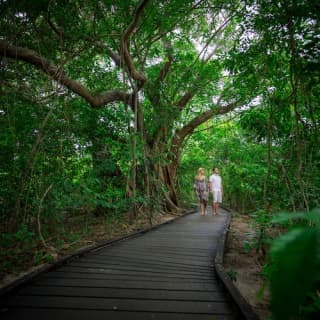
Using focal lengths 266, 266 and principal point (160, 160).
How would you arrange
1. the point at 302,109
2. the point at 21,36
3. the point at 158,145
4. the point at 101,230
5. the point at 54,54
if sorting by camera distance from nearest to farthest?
the point at 302,109, the point at 21,36, the point at 54,54, the point at 101,230, the point at 158,145

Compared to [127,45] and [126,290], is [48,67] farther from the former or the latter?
[126,290]

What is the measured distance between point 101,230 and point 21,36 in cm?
397

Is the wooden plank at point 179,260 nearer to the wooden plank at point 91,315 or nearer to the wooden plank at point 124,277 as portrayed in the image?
the wooden plank at point 124,277

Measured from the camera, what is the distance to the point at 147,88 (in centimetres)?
746

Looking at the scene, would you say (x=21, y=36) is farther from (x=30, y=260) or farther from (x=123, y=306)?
(x=123, y=306)

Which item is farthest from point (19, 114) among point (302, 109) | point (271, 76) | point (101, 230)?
point (302, 109)

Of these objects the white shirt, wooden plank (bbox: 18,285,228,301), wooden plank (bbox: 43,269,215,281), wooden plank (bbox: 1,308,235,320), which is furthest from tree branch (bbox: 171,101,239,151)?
wooden plank (bbox: 1,308,235,320)

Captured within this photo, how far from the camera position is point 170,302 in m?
2.13

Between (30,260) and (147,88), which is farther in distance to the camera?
(147,88)

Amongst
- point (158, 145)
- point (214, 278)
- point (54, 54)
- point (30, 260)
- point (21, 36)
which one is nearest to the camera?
point (214, 278)

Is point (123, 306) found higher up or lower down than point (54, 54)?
lower down

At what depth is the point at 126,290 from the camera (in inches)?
92.4

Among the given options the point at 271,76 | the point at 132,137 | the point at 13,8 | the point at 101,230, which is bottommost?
the point at 101,230

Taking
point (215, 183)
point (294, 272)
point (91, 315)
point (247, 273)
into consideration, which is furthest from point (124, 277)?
point (215, 183)
